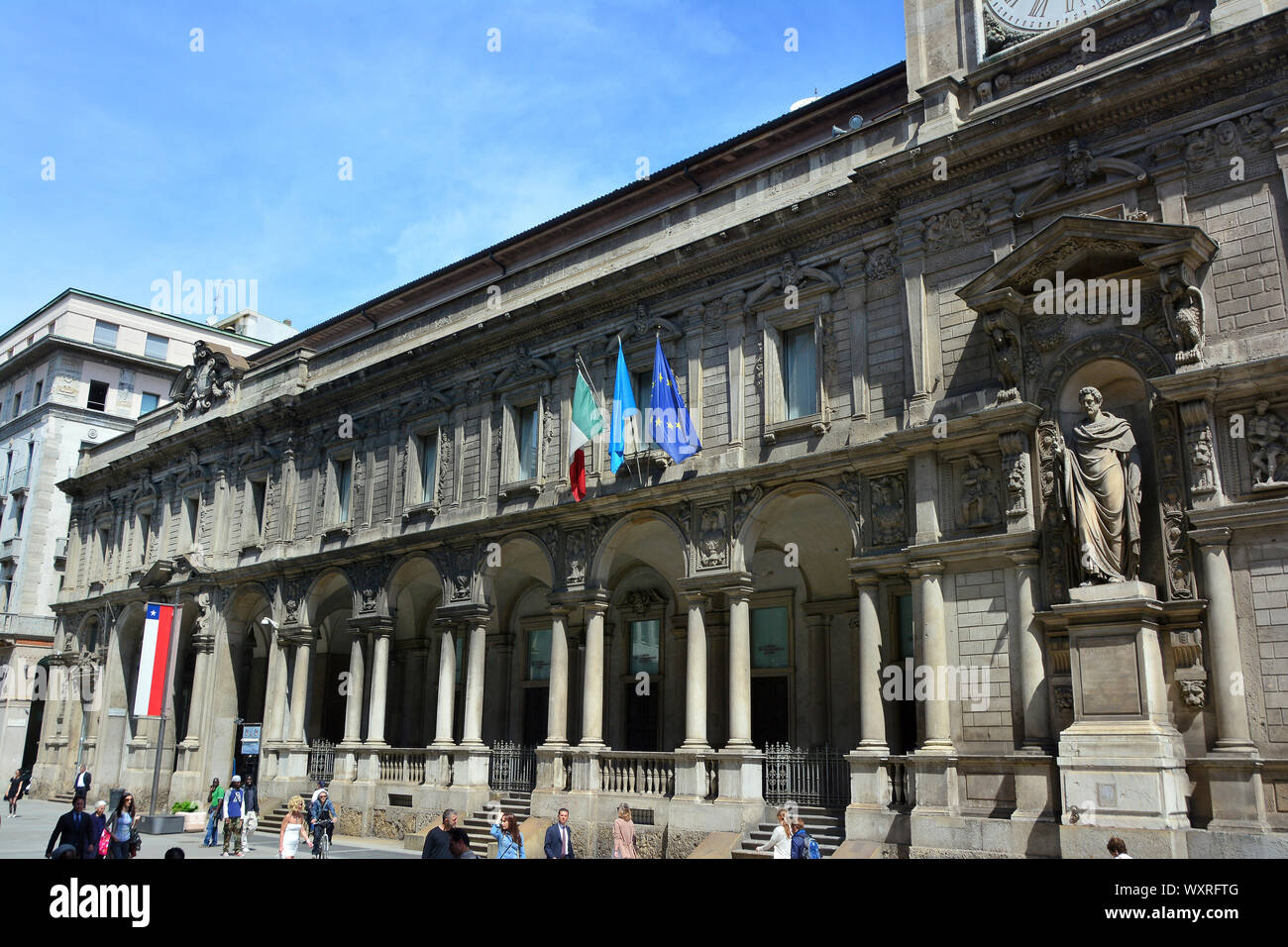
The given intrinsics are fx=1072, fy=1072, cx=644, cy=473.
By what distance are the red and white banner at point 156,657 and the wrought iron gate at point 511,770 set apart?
38.1 feet

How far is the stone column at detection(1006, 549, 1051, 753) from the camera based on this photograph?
15977 millimetres

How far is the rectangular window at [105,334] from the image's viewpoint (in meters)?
53.0

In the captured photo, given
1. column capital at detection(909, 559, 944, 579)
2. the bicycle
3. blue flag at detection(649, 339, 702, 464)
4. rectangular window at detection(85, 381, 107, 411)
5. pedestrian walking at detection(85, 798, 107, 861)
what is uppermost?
rectangular window at detection(85, 381, 107, 411)

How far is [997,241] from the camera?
18.3 m

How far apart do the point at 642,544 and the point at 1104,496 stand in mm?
11183

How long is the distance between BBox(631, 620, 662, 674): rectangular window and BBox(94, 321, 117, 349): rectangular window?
3787cm

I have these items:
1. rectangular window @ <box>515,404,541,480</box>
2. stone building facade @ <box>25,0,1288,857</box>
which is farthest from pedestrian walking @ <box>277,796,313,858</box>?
rectangular window @ <box>515,404,541,480</box>

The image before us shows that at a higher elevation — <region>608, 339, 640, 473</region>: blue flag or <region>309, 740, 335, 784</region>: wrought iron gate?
<region>608, 339, 640, 473</region>: blue flag

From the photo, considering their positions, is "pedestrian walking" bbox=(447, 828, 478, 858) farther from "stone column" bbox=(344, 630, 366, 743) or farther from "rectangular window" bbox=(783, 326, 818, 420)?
"stone column" bbox=(344, 630, 366, 743)

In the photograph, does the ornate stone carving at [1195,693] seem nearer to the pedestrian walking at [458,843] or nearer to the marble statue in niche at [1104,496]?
the marble statue in niche at [1104,496]

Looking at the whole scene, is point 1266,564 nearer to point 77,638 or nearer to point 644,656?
point 644,656
